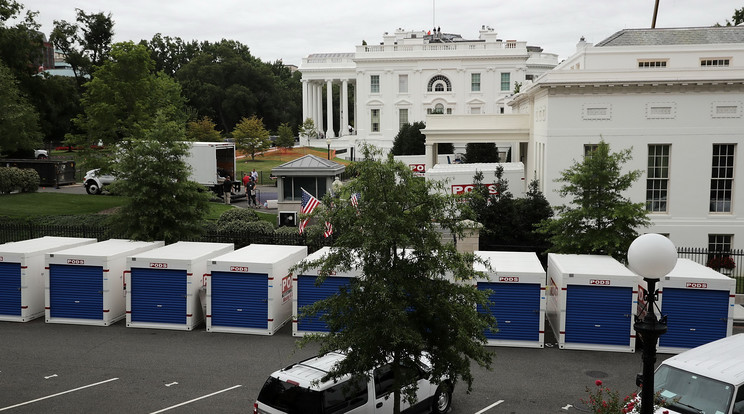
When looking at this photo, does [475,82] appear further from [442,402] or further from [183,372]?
[442,402]

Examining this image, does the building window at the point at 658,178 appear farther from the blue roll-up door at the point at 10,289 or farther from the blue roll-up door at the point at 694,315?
the blue roll-up door at the point at 10,289

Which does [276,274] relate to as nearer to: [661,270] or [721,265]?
[661,270]

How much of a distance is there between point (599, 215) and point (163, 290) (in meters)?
12.8

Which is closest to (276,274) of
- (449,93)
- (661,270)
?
(661,270)

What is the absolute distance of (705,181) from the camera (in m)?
29.8

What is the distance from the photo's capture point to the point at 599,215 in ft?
67.5

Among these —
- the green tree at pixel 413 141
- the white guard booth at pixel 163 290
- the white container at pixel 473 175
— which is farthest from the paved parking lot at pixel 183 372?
the green tree at pixel 413 141

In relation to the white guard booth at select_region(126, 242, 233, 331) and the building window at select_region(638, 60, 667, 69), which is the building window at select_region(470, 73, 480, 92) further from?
the white guard booth at select_region(126, 242, 233, 331)

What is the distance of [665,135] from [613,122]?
226 centimetres

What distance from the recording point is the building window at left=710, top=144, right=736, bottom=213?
29.9 meters

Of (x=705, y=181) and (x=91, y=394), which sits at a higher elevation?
(x=705, y=181)

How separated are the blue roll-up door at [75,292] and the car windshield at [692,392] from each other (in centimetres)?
1438

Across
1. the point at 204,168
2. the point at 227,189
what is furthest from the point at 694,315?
the point at 204,168

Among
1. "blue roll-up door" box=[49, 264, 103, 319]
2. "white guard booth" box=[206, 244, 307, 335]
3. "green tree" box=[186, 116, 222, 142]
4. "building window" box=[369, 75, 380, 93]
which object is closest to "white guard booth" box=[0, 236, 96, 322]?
"blue roll-up door" box=[49, 264, 103, 319]
